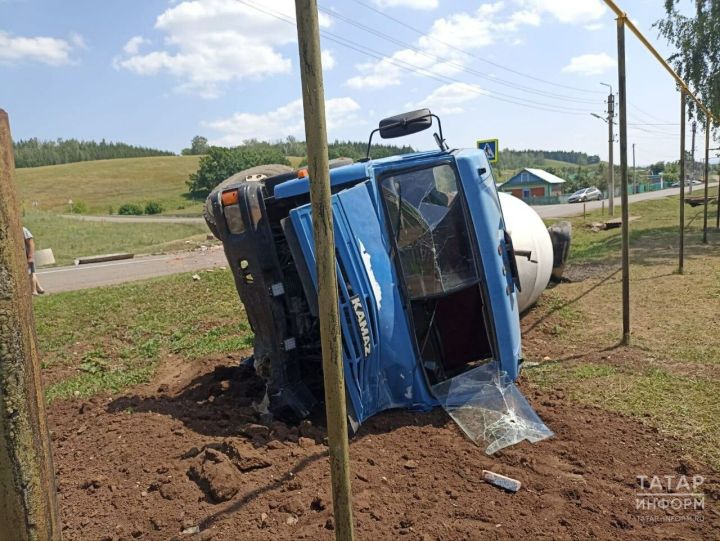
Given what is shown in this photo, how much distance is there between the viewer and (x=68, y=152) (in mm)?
103375

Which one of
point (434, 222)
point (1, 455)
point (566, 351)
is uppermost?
point (434, 222)

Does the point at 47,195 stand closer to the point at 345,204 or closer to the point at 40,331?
the point at 40,331

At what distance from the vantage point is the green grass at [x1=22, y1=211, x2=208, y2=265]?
21.0 m

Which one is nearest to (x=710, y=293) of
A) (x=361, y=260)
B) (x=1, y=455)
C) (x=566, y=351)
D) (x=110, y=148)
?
(x=566, y=351)

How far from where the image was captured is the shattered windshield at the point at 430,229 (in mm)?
4512

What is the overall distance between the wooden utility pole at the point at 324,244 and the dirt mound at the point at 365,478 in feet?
2.49

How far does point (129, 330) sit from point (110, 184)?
71743 millimetres

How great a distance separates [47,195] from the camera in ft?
211

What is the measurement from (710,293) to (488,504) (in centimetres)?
699

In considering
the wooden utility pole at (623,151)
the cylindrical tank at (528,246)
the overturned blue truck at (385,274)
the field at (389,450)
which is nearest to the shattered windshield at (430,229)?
the overturned blue truck at (385,274)

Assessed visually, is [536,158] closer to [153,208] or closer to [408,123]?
[153,208]

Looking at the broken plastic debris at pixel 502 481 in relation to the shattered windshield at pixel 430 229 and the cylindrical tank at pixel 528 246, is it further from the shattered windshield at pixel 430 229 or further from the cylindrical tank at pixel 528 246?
the cylindrical tank at pixel 528 246

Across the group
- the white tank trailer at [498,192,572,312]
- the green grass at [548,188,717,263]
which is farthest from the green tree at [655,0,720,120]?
the white tank trailer at [498,192,572,312]

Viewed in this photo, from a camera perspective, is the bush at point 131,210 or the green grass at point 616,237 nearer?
the green grass at point 616,237
